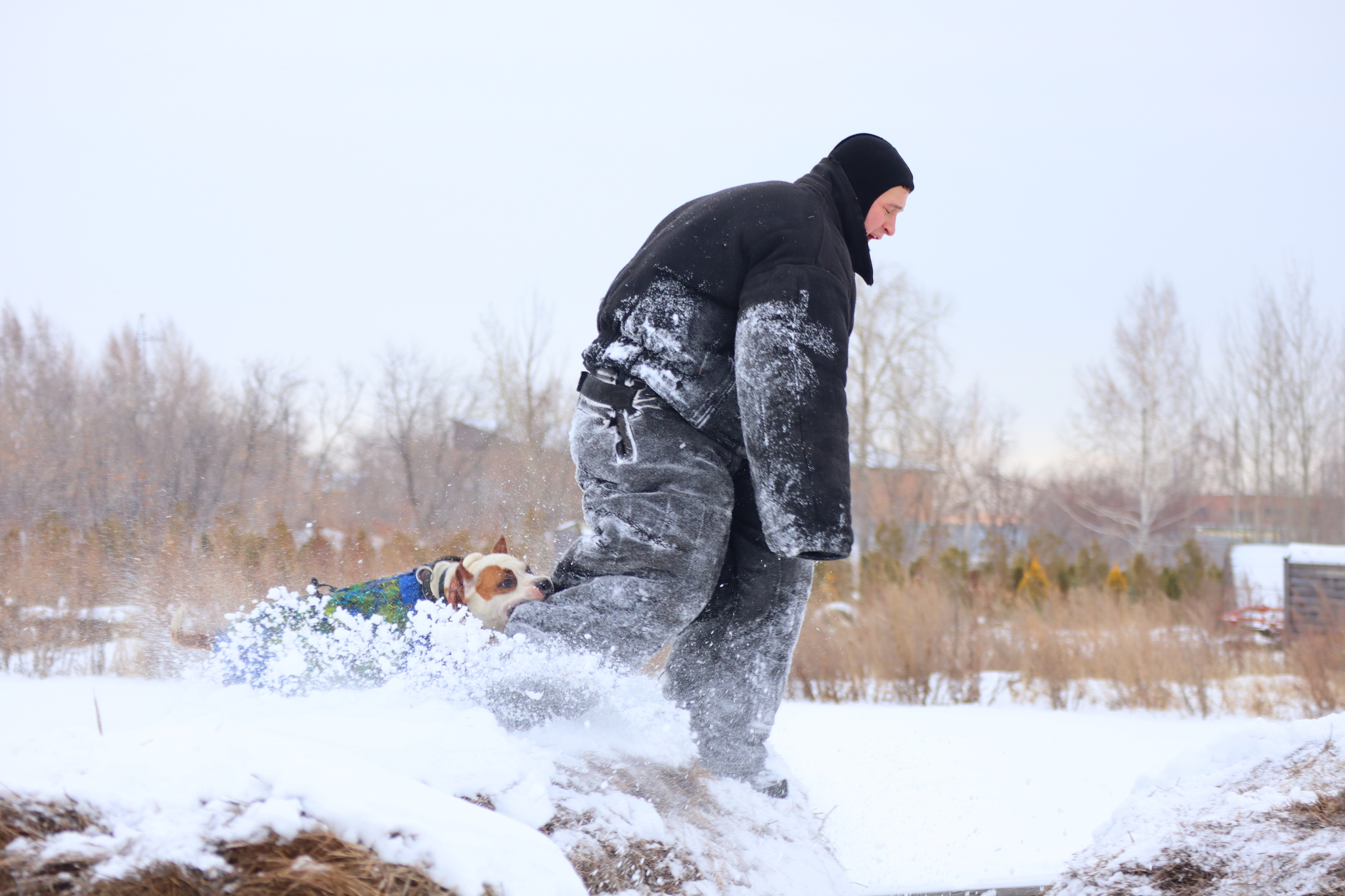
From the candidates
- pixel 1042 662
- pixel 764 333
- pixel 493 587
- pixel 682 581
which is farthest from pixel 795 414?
pixel 1042 662

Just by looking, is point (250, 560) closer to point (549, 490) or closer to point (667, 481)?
point (549, 490)

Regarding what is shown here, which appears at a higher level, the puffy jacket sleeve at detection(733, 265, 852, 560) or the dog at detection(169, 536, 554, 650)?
the puffy jacket sleeve at detection(733, 265, 852, 560)

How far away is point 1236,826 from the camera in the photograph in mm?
1875

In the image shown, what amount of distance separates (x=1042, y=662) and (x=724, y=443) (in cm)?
498

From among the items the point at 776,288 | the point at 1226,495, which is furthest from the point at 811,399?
the point at 1226,495

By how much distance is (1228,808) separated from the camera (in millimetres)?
1981

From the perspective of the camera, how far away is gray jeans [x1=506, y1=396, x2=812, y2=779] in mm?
1857

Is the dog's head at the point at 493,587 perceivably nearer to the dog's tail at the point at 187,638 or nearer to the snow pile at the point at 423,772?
the snow pile at the point at 423,772

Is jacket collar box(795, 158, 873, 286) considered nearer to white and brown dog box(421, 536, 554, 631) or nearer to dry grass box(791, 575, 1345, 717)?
white and brown dog box(421, 536, 554, 631)

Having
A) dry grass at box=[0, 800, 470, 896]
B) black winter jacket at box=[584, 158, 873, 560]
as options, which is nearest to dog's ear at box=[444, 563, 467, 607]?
black winter jacket at box=[584, 158, 873, 560]

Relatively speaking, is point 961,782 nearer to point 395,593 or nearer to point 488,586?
point 488,586

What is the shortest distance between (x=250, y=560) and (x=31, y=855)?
4.31m

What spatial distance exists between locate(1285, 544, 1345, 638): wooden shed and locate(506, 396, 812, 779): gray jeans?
25.4 ft

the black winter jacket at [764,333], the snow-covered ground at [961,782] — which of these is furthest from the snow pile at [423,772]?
the black winter jacket at [764,333]
